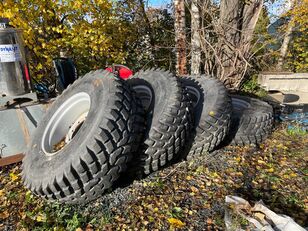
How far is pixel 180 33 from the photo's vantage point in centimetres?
548

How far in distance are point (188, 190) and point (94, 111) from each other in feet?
4.23

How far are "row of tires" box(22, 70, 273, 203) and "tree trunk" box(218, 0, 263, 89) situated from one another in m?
2.50

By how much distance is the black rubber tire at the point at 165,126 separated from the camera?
2436 mm

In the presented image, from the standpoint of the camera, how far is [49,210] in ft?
7.39

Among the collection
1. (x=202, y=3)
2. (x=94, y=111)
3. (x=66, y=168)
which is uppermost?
(x=202, y=3)

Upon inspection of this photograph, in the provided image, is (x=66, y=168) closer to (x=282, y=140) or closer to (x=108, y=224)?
(x=108, y=224)

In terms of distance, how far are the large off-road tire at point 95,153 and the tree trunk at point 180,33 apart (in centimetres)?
337

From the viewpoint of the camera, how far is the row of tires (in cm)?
208

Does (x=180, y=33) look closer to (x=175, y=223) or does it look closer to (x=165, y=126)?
(x=165, y=126)

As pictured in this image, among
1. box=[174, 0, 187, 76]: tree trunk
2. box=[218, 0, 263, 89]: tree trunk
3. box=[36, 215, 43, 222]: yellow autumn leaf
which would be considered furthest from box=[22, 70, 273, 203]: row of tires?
box=[218, 0, 263, 89]: tree trunk

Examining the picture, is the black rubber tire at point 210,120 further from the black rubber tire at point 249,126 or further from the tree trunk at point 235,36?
the tree trunk at point 235,36

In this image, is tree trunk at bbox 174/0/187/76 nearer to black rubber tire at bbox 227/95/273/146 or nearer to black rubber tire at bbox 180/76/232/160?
black rubber tire at bbox 227/95/273/146

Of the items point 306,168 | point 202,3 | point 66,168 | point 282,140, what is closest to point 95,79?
point 66,168

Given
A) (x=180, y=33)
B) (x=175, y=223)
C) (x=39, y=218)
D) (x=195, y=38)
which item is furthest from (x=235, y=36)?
(x=39, y=218)
